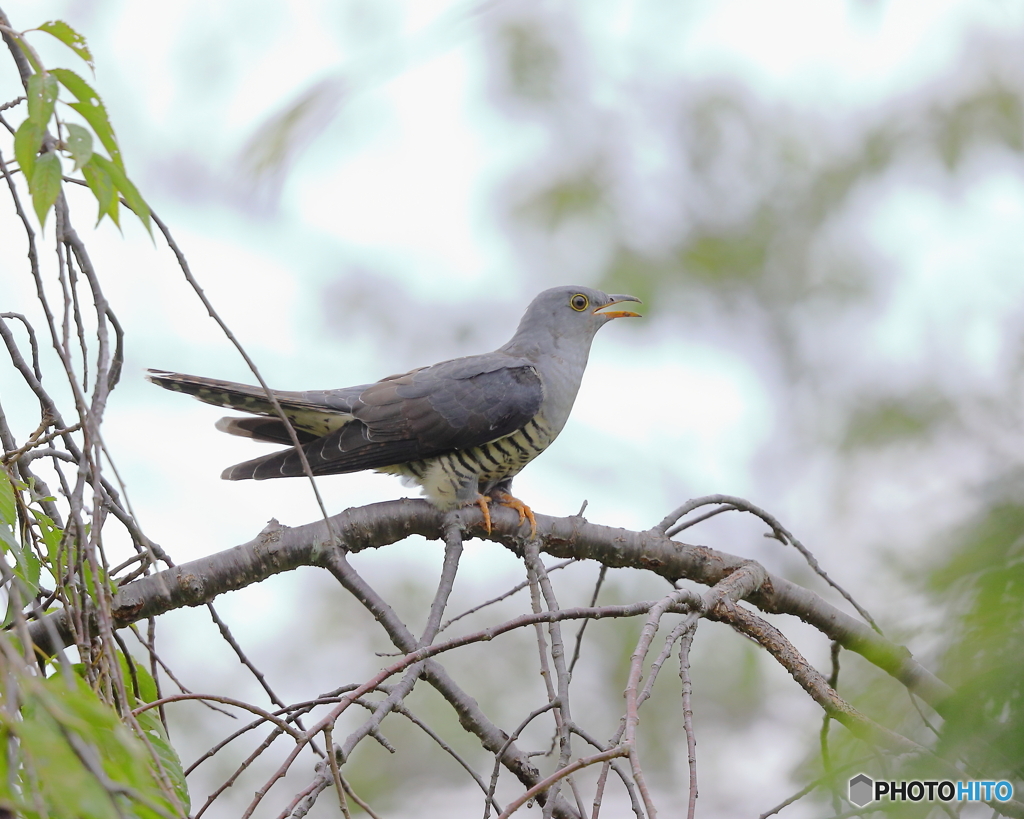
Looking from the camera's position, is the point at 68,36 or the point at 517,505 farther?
the point at 517,505

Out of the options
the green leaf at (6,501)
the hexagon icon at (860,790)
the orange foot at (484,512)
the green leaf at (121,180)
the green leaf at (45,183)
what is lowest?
the hexagon icon at (860,790)

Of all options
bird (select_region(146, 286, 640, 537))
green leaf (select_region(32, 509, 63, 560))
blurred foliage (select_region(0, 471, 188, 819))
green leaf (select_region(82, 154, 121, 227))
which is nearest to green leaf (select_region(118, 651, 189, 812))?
green leaf (select_region(32, 509, 63, 560))

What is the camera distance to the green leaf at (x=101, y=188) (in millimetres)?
1307

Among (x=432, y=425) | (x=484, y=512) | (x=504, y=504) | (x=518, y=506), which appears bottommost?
(x=484, y=512)

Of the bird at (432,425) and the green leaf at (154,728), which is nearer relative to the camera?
the green leaf at (154,728)

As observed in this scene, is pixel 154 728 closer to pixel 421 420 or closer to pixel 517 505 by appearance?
pixel 517 505

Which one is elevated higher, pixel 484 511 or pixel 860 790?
pixel 484 511

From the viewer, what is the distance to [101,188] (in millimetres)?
1318

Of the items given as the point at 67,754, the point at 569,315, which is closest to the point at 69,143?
the point at 67,754

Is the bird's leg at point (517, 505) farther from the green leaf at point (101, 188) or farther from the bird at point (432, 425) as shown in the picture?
the green leaf at point (101, 188)

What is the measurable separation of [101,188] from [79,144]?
8 centimetres

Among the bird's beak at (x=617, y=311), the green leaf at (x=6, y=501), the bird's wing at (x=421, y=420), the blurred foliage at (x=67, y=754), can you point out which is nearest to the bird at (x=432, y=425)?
the bird's wing at (x=421, y=420)

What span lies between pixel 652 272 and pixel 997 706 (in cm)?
452

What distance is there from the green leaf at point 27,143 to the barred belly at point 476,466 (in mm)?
2516
